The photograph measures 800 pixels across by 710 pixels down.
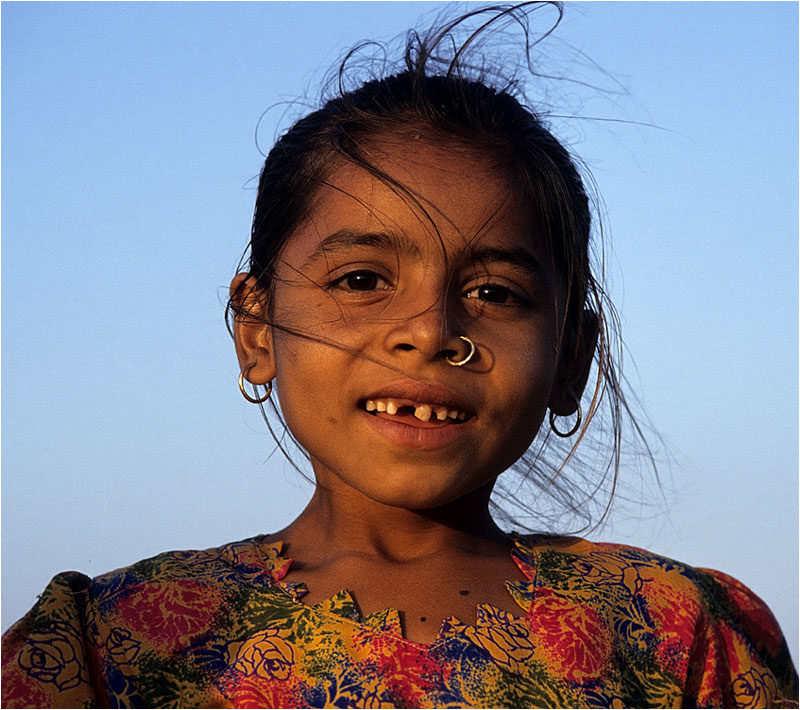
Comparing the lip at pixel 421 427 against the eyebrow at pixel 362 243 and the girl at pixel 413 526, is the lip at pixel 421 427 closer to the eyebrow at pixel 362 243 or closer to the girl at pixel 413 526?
the girl at pixel 413 526

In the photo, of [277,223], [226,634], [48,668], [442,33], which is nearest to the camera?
[48,668]

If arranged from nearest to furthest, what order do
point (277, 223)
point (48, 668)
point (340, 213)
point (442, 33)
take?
1. point (48, 668)
2. point (340, 213)
3. point (277, 223)
4. point (442, 33)

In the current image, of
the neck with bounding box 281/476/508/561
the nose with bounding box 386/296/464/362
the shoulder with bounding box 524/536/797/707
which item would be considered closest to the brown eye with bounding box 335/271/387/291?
the nose with bounding box 386/296/464/362

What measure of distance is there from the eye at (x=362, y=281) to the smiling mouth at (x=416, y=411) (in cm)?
23

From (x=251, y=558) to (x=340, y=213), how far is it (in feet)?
2.40

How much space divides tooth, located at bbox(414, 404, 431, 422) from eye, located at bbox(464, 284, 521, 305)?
25cm

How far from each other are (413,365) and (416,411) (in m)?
0.09

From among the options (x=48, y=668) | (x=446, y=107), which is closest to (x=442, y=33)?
(x=446, y=107)

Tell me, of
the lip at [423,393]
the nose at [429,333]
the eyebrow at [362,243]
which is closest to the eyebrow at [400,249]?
the eyebrow at [362,243]

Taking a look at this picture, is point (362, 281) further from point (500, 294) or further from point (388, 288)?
point (500, 294)

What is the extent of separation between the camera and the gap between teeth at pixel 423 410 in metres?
2.11

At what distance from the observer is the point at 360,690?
2.01 m

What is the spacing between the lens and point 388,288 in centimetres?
219

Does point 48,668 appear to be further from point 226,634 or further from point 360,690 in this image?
point 360,690
